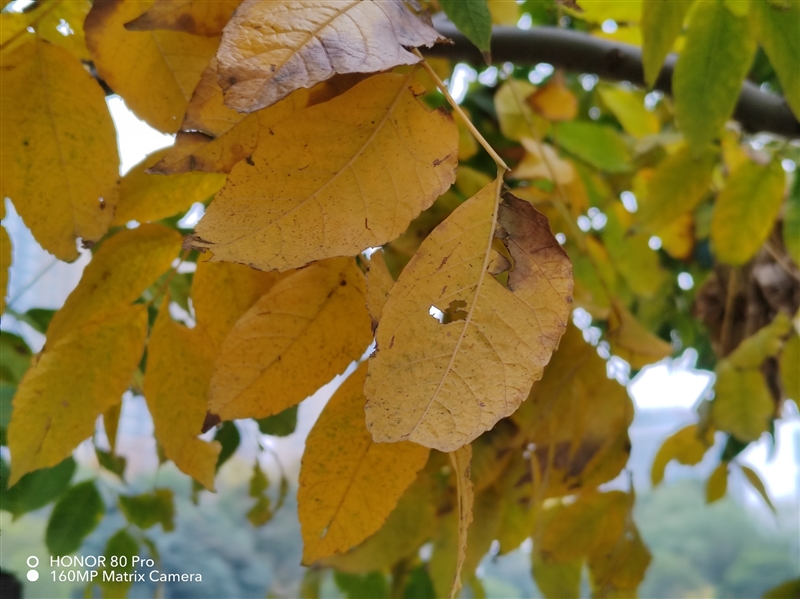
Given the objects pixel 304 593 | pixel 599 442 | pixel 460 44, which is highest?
pixel 460 44

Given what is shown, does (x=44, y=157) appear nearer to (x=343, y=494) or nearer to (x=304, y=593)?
(x=343, y=494)

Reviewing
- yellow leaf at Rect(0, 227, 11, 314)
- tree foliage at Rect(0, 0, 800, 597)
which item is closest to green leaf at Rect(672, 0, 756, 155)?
tree foliage at Rect(0, 0, 800, 597)

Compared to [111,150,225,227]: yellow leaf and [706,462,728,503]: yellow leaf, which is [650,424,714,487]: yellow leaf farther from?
[111,150,225,227]: yellow leaf

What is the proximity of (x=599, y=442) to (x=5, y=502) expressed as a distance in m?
0.22

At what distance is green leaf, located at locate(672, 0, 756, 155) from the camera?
8.6 inches

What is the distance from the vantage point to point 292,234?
0.12 m

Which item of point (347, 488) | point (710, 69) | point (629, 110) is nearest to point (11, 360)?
point (347, 488)

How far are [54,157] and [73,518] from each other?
0.19 m

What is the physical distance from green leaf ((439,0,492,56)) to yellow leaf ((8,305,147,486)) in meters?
0.12

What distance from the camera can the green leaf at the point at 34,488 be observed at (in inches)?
9.2

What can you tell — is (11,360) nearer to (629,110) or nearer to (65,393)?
(65,393)

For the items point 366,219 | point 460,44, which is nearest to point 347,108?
point 366,219

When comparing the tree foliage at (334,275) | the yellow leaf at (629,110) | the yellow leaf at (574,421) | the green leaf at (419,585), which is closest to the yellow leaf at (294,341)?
the tree foliage at (334,275)

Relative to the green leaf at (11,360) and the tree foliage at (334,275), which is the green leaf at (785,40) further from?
the green leaf at (11,360)
